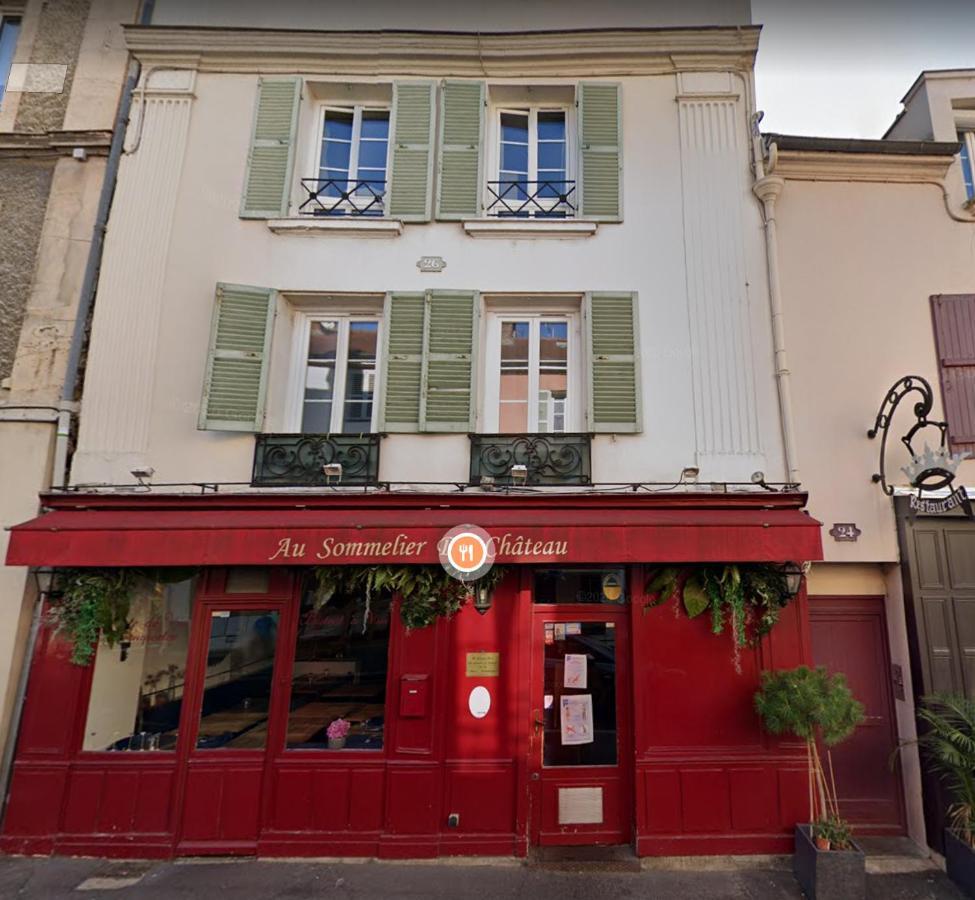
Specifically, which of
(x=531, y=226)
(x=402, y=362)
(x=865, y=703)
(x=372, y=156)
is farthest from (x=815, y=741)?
(x=372, y=156)

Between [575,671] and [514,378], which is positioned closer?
[575,671]

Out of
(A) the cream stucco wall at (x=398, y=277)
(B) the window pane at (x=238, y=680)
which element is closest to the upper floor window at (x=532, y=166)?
(A) the cream stucco wall at (x=398, y=277)

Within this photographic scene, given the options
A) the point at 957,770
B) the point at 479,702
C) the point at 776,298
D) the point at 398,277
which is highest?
the point at 398,277

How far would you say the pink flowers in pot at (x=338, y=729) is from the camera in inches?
214

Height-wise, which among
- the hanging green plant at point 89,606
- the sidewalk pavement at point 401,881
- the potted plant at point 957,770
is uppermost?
the hanging green plant at point 89,606

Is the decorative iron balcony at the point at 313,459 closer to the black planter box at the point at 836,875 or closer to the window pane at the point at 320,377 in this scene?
the window pane at the point at 320,377

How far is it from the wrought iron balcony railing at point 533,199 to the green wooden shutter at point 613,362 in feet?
4.03

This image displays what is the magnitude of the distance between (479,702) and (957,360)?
6399mm

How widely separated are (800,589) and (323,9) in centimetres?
895

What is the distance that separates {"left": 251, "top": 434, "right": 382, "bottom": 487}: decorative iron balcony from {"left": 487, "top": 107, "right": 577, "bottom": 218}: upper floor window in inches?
128

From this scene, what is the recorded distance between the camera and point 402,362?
19.9ft

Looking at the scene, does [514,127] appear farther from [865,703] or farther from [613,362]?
[865,703]

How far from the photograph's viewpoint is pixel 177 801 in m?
5.23

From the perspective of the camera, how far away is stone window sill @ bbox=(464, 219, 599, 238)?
6.28 meters
